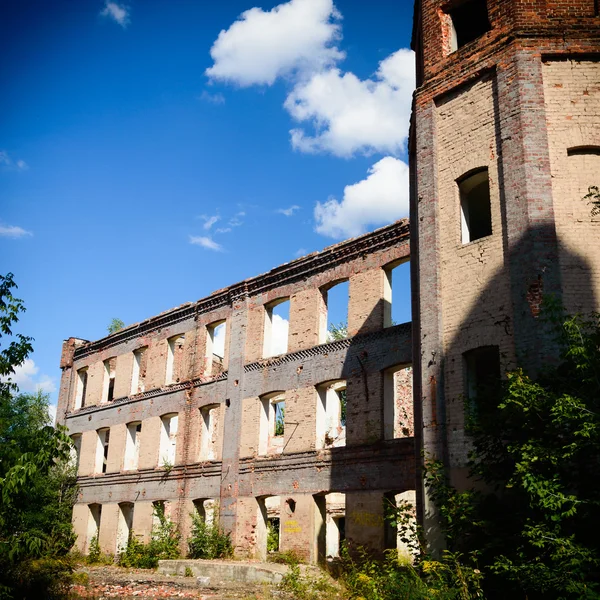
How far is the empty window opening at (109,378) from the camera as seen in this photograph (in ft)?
89.9

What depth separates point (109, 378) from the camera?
91.8 ft

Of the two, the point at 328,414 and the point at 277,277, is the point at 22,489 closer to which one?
the point at 328,414

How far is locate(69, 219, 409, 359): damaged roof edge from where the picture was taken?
17.6m

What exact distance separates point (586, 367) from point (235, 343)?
1435 centimetres

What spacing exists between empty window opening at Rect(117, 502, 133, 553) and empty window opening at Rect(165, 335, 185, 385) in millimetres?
4759

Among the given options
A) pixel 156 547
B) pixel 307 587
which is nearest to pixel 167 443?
pixel 156 547

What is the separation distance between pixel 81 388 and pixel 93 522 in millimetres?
6337

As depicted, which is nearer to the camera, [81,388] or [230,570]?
[230,570]

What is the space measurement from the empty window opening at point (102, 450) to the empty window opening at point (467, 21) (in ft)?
65.2

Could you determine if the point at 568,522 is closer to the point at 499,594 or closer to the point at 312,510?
the point at 499,594

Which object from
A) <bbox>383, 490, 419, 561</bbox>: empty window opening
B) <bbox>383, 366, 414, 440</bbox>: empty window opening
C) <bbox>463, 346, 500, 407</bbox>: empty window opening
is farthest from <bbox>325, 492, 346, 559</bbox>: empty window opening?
<bbox>463, 346, 500, 407</bbox>: empty window opening

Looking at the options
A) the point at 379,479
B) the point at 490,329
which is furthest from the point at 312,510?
the point at 490,329

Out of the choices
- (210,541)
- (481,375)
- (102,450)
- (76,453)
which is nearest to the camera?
(481,375)

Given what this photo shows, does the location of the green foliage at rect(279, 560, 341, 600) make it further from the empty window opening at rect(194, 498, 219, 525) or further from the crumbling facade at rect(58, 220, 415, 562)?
the empty window opening at rect(194, 498, 219, 525)
